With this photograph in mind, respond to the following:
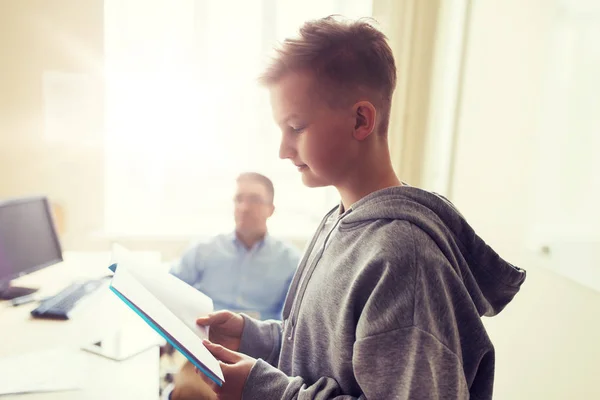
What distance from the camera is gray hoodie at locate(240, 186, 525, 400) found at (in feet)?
2.01

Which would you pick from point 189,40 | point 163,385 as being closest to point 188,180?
point 189,40

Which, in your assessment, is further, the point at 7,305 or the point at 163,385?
the point at 163,385

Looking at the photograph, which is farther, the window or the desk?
the window

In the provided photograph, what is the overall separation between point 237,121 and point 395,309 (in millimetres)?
2394

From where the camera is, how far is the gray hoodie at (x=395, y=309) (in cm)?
61

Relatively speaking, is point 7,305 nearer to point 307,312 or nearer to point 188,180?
point 307,312

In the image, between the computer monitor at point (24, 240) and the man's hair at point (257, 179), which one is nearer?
the computer monitor at point (24, 240)

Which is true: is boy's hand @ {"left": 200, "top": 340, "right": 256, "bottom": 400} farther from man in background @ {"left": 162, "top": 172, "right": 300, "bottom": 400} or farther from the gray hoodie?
man in background @ {"left": 162, "top": 172, "right": 300, "bottom": 400}

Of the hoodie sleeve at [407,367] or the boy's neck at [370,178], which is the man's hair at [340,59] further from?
the hoodie sleeve at [407,367]

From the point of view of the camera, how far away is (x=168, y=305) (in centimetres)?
86

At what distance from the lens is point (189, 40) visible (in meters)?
2.73

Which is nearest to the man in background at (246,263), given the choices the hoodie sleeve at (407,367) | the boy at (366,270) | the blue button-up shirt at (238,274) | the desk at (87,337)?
the blue button-up shirt at (238,274)

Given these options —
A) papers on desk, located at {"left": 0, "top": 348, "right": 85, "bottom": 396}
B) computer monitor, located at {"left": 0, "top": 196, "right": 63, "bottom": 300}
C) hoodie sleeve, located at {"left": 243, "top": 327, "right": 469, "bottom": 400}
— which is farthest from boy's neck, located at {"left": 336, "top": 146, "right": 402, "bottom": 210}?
computer monitor, located at {"left": 0, "top": 196, "right": 63, "bottom": 300}

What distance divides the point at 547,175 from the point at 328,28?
3.69ft
